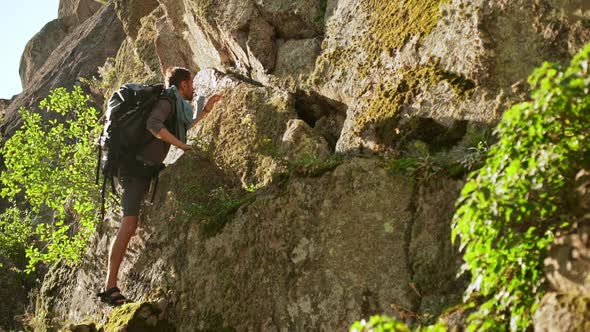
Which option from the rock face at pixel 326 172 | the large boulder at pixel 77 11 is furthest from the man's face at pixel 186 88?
the large boulder at pixel 77 11

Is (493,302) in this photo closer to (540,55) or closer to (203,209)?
(540,55)

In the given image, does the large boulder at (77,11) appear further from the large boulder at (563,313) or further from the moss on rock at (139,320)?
the large boulder at (563,313)

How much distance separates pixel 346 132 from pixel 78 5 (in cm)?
2705

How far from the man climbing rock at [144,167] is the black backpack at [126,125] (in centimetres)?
8

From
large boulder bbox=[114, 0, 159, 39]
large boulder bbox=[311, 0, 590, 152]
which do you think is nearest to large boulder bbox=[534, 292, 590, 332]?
large boulder bbox=[311, 0, 590, 152]

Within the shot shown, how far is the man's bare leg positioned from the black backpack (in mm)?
752

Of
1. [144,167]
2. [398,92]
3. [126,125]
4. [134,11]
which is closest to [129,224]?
[144,167]

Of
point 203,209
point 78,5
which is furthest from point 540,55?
point 78,5

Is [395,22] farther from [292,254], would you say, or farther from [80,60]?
[80,60]

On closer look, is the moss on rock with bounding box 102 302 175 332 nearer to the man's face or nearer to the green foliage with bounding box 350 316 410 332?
the man's face

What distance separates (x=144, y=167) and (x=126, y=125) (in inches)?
28.7

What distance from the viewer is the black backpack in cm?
855

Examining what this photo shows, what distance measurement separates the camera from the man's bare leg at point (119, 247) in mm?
8586

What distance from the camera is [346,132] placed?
28.6ft
